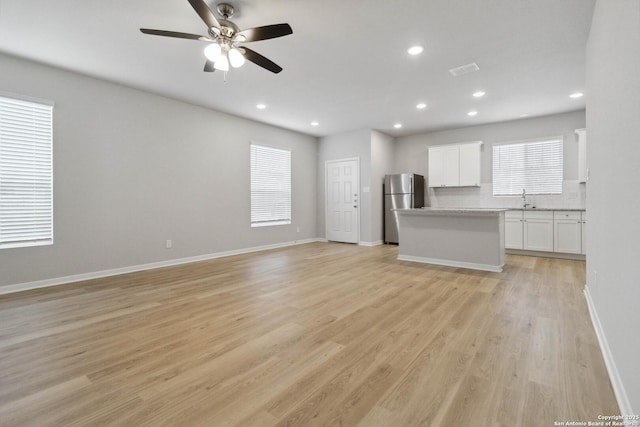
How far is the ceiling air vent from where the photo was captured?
3766 millimetres

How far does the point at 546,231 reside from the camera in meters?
5.44

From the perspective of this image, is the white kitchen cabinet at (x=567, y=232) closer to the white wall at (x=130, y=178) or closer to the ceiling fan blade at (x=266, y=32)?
the ceiling fan blade at (x=266, y=32)

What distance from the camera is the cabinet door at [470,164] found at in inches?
257

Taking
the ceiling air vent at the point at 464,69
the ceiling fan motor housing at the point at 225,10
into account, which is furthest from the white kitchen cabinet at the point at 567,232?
the ceiling fan motor housing at the point at 225,10

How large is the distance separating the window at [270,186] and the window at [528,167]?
15.4 feet

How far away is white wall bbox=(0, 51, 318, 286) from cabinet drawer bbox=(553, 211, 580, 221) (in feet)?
19.1

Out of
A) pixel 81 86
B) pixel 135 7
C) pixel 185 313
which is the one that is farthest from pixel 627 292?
pixel 81 86

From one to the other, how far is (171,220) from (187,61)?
8.44 feet

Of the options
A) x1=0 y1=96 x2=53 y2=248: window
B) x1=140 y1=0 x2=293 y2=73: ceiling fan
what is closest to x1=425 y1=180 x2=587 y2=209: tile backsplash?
x1=140 y1=0 x2=293 y2=73: ceiling fan

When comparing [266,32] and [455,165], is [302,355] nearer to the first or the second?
[266,32]

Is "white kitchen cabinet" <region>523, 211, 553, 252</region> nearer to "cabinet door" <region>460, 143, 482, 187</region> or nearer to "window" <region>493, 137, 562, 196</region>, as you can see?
"window" <region>493, 137, 562, 196</region>

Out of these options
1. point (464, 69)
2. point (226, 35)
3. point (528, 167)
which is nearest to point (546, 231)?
point (528, 167)

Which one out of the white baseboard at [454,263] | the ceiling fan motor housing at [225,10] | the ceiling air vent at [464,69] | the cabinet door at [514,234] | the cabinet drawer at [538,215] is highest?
the ceiling air vent at [464,69]

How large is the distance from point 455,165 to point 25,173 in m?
7.50
